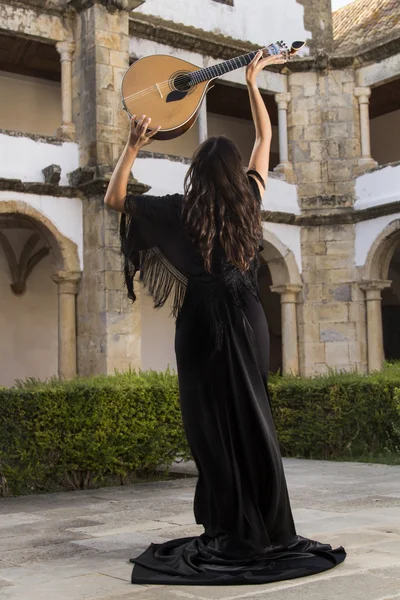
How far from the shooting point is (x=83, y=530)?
4438 mm

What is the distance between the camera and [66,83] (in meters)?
13.0

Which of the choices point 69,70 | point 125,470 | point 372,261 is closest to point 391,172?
point 372,261

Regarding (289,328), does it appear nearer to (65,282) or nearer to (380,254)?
(380,254)

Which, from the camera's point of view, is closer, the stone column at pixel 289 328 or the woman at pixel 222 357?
the woman at pixel 222 357

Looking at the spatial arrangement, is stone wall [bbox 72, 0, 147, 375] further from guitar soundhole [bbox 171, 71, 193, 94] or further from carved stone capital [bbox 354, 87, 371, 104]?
guitar soundhole [bbox 171, 71, 193, 94]

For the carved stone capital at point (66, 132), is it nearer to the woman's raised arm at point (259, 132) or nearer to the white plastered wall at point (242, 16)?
the white plastered wall at point (242, 16)

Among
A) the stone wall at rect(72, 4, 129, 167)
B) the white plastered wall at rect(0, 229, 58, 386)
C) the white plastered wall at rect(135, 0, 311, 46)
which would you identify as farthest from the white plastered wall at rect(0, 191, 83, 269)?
the white plastered wall at rect(135, 0, 311, 46)

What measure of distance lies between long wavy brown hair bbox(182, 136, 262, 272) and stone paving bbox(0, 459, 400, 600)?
1.19 m

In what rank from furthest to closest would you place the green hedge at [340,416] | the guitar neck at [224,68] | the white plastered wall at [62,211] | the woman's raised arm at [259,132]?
the white plastered wall at [62,211] → the green hedge at [340,416] → the woman's raised arm at [259,132] → the guitar neck at [224,68]

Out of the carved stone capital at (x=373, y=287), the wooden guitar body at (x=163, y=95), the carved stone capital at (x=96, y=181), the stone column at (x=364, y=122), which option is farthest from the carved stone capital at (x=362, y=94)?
the wooden guitar body at (x=163, y=95)

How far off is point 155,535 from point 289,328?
11228 millimetres

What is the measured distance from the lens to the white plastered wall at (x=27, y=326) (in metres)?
15.8

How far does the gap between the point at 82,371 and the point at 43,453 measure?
641 cm

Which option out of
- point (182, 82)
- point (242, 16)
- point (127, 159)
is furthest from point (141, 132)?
point (242, 16)
